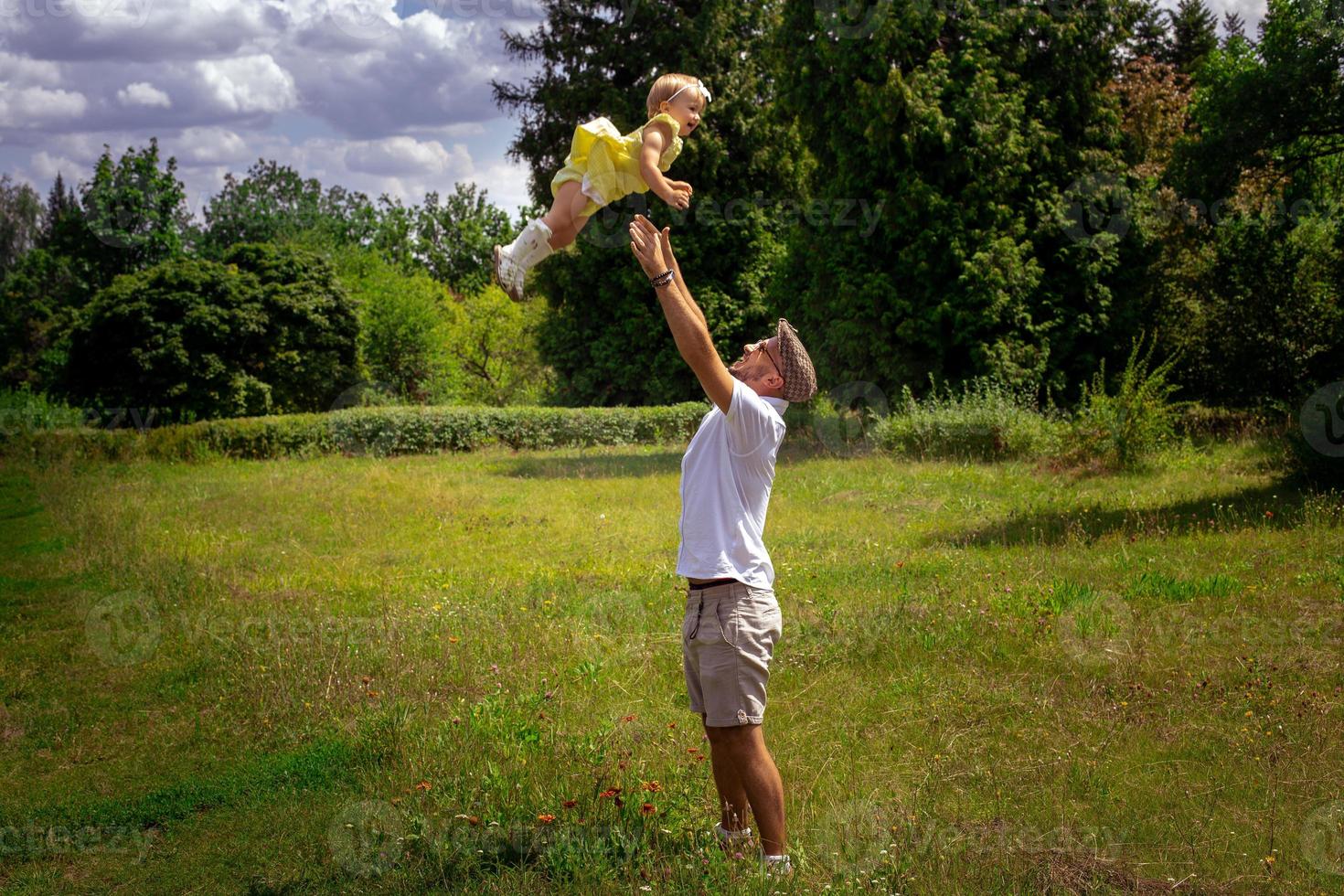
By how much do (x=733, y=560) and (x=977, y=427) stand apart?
1636 centimetres

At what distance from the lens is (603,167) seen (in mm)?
4711

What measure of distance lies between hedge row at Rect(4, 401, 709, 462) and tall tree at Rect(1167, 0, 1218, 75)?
31.2m

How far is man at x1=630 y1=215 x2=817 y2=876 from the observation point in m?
4.29

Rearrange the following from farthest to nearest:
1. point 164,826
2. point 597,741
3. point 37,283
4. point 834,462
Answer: point 37,283 → point 834,462 → point 597,741 → point 164,826

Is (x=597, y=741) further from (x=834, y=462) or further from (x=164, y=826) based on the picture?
(x=834, y=462)

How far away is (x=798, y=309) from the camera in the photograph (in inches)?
1057

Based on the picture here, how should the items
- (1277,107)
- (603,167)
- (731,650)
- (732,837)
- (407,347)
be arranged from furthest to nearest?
(407,347) < (1277,107) < (603,167) < (732,837) < (731,650)

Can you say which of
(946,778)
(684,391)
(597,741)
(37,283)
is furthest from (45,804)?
(37,283)

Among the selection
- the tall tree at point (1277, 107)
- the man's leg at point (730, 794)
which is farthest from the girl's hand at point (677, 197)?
the tall tree at point (1277, 107)

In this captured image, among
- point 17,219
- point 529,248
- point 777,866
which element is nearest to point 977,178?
point 529,248

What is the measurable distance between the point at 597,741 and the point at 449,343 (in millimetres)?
36991

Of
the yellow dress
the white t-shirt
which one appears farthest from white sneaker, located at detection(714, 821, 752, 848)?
the yellow dress

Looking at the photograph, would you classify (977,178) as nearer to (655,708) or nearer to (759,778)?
(655,708)

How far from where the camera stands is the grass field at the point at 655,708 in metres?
4.88
